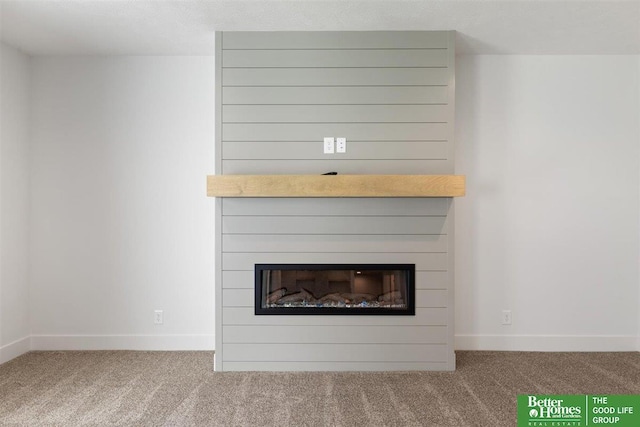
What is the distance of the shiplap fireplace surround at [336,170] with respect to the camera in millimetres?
3354

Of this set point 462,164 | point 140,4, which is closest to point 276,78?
point 140,4

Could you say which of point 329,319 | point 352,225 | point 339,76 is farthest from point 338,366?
point 339,76

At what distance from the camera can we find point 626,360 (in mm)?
3602

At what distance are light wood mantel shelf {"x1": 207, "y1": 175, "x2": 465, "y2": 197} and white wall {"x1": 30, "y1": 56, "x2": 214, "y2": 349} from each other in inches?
30.4

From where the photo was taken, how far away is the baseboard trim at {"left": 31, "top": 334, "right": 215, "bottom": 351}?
3855 millimetres

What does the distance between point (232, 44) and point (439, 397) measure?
2805 mm

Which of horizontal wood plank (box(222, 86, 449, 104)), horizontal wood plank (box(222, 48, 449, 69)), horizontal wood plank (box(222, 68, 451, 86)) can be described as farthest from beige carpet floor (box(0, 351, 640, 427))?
horizontal wood plank (box(222, 48, 449, 69))

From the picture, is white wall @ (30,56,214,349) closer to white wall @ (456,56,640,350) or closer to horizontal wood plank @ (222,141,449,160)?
horizontal wood plank @ (222,141,449,160)

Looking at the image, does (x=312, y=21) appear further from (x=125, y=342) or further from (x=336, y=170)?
(x=125, y=342)

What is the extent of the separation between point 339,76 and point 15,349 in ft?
10.9

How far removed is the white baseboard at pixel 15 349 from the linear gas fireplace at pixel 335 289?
2.01 metres

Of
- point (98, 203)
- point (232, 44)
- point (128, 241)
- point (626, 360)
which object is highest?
point (232, 44)

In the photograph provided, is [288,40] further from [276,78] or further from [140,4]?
[140,4]

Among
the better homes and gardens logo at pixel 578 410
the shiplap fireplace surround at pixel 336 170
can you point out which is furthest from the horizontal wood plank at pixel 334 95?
the better homes and gardens logo at pixel 578 410
